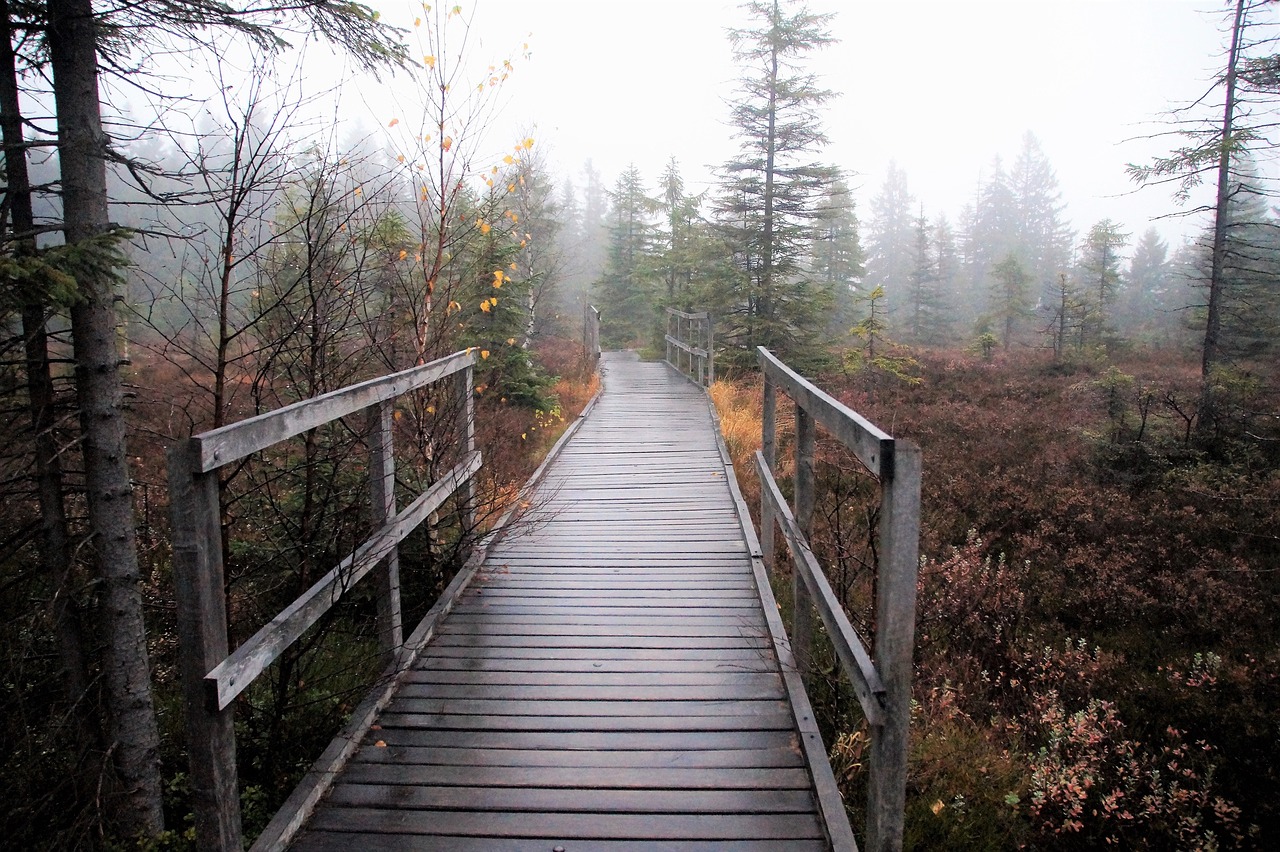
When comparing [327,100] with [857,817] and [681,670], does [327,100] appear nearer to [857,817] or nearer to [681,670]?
[681,670]

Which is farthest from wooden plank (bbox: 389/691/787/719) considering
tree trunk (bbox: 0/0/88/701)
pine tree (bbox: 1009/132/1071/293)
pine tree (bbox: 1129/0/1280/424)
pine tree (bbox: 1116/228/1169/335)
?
pine tree (bbox: 1009/132/1071/293)

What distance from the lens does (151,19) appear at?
10.9 feet

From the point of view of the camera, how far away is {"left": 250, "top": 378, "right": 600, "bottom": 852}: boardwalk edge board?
2498mm

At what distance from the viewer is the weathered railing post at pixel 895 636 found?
208cm

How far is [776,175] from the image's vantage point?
17672 mm

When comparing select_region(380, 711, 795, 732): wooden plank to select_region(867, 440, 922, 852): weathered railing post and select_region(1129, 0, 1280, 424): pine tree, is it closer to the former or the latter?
select_region(867, 440, 922, 852): weathered railing post

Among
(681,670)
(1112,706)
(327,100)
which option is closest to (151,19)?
(327,100)

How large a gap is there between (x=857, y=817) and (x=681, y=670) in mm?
1071

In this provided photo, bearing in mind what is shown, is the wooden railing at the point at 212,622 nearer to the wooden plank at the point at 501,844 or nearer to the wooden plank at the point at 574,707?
the wooden plank at the point at 501,844

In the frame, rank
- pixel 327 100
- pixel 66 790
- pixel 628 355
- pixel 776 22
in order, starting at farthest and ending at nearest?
pixel 628 355 → pixel 776 22 → pixel 327 100 → pixel 66 790

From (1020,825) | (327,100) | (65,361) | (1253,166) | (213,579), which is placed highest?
(1253,166)

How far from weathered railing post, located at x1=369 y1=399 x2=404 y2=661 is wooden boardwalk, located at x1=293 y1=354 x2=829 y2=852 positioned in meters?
0.27

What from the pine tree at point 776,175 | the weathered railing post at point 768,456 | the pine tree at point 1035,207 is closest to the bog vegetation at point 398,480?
the weathered railing post at point 768,456

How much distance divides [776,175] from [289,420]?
17.0 m
